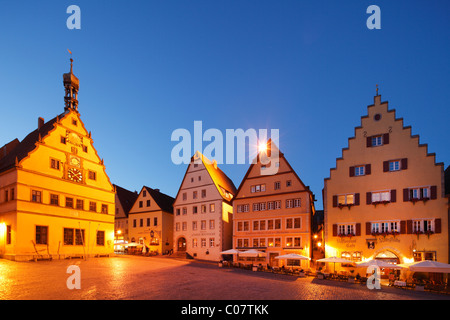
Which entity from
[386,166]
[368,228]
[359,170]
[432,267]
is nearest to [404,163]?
[386,166]

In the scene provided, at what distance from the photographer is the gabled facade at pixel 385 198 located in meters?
28.5

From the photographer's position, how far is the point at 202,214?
1857 inches

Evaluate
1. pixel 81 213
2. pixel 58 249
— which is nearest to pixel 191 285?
pixel 58 249

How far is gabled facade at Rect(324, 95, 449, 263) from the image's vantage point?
2845 centimetres

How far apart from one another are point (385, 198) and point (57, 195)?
34997 millimetres

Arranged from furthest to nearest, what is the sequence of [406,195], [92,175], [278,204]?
[92,175], [278,204], [406,195]

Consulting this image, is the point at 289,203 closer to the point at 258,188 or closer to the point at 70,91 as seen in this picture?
the point at 258,188

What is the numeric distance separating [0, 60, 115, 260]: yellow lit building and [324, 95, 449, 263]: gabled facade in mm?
28485

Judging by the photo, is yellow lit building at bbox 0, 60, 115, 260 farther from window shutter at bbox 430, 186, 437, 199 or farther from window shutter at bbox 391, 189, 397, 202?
window shutter at bbox 430, 186, 437, 199

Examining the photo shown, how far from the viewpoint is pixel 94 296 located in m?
15.1

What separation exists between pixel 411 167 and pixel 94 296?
1139 inches

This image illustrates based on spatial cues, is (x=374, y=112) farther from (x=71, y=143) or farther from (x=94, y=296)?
(x=71, y=143)

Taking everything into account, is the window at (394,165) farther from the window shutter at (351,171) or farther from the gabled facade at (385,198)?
the window shutter at (351,171)

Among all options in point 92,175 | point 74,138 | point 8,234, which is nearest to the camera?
point 8,234
